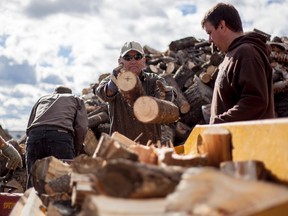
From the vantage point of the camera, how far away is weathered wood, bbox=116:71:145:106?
4.46 metres

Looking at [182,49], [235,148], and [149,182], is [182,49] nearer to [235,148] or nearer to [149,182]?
[235,148]

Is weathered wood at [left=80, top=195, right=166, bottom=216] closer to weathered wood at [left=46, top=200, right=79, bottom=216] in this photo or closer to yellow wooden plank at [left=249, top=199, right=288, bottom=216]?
yellow wooden plank at [left=249, top=199, right=288, bottom=216]

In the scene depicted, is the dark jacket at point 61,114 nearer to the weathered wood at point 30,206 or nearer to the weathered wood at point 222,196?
the weathered wood at point 30,206

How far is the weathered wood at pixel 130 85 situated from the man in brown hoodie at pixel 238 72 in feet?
2.78

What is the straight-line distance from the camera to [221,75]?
12.2 feet

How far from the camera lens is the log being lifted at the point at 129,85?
4457 mm

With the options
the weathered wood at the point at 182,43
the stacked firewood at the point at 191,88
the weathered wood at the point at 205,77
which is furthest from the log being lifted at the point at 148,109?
the weathered wood at the point at 182,43

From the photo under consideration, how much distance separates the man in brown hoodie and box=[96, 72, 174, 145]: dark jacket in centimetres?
116

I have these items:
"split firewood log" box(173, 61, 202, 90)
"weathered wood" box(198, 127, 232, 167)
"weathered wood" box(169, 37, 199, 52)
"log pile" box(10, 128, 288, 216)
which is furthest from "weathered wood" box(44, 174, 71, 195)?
"weathered wood" box(169, 37, 199, 52)

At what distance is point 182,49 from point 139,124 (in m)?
6.84

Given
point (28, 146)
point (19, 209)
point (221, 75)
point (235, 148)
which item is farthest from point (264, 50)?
point (28, 146)

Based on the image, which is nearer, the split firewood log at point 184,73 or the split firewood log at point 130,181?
the split firewood log at point 130,181

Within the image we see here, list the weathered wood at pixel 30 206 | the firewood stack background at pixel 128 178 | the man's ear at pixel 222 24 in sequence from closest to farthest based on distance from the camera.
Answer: the firewood stack background at pixel 128 178
the weathered wood at pixel 30 206
the man's ear at pixel 222 24

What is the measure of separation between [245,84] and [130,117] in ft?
5.99
